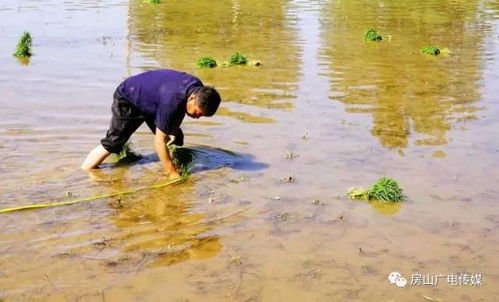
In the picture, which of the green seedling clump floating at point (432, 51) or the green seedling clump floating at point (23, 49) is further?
the green seedling clump floating at point (432, 51)

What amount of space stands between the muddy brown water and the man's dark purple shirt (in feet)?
2.53

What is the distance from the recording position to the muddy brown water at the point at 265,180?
15.0 ft

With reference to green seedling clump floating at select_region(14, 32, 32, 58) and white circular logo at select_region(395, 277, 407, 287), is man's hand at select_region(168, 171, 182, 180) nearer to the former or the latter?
white circular logo at select_region(395, 277, 407, 287)

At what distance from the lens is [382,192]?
238 inches

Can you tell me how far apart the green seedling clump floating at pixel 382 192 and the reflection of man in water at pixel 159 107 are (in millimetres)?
1649

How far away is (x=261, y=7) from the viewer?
75.0 feet

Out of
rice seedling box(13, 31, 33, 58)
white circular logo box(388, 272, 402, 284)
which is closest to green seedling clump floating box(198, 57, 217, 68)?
rice seedling box(13, 31, 33, 58)

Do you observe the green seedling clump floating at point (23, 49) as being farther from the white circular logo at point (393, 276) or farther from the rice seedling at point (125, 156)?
the white circular logo at point (393, 276)

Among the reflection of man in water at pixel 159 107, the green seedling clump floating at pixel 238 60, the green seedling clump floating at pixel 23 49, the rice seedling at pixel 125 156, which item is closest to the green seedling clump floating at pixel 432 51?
the green seedling clump floating at pixel 238 60

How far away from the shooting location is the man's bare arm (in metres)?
6.06

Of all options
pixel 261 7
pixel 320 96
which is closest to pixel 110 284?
pixel 320 96

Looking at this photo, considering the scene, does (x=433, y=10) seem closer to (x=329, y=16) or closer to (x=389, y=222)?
(x=329, y=16)

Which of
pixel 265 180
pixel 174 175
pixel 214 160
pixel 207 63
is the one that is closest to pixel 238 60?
pixel 207 63

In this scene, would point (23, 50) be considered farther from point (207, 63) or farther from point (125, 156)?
point (125, 156)
